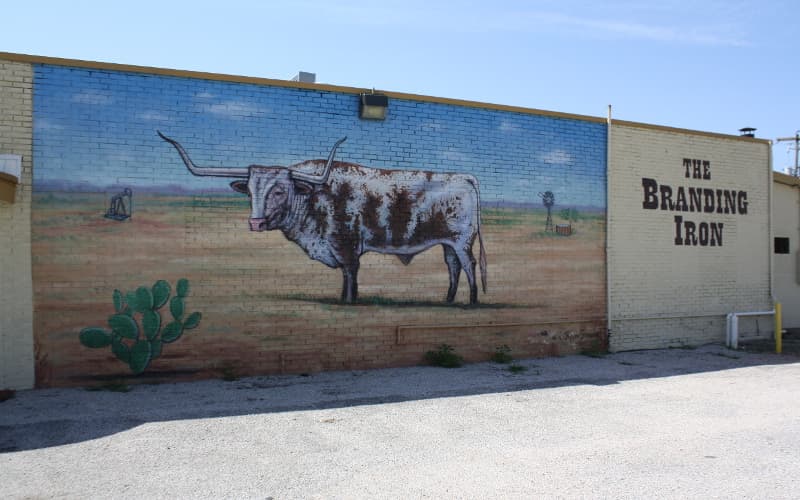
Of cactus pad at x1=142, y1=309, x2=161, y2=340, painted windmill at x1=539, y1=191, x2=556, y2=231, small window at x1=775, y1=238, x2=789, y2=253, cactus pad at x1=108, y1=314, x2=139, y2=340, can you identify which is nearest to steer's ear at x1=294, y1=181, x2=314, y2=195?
cactus pad at x1=142, y1=309, x2=161, y2=340

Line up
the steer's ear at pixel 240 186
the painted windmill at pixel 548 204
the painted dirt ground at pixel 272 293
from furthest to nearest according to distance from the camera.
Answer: the painted windmill at pixel 548 204, the steer's ear at pixel 240 186, the painted dirt ground at pixel 272 293

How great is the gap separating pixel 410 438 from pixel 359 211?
509 centimetres

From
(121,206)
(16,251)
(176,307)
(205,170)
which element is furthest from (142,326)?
(205,170)

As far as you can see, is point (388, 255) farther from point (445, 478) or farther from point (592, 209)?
point (445, 478)

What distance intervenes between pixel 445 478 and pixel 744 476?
269 centimetres

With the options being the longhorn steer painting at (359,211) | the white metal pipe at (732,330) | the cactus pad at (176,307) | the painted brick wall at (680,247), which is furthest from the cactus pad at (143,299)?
the white metal pipe at (732,330)

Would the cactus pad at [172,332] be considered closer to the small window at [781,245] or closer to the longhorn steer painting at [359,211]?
the longhorn steer painting at [359,211]

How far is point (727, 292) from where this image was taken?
15.6 meters

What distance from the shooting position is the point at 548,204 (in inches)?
523

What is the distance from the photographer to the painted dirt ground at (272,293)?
959 centimetres

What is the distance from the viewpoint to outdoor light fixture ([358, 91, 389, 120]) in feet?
37.1

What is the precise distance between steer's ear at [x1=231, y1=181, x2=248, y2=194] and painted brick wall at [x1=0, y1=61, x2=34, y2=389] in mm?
2840

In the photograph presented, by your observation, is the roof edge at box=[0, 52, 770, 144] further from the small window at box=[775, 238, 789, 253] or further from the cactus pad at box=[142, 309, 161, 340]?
the small window at box=[775, 238, 789, 253]

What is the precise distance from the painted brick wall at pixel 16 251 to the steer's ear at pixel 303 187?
3883 mm
